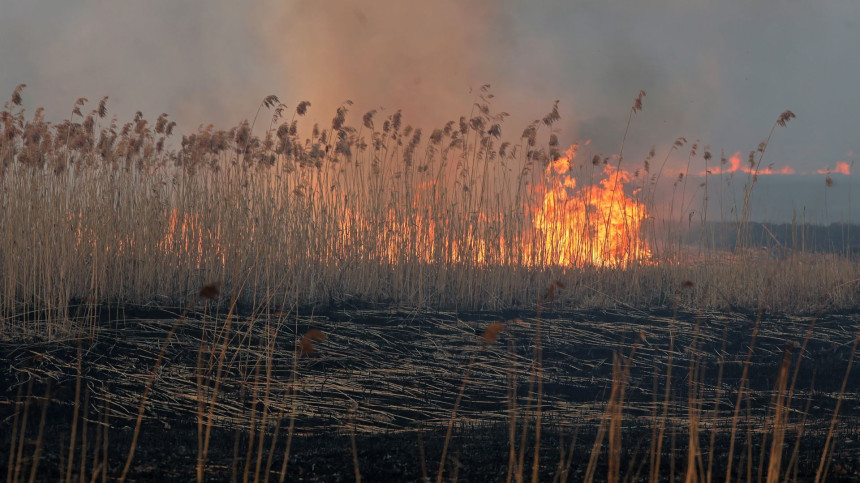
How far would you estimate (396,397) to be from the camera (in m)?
4.25

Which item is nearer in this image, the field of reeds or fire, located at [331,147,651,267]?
the field of reeds

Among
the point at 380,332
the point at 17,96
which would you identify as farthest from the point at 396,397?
the point at 17,96

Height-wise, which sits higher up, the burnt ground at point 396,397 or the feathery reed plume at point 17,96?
the feathery reed plume at point 17,96

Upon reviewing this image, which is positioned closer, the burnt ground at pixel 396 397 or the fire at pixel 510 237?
the burnt ground at pixel 396 397

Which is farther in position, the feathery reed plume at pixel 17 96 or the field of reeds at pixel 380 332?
the feathery reed plume at pixel 17 96

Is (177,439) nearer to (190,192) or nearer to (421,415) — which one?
(421,415)

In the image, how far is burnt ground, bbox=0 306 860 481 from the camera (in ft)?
9.68

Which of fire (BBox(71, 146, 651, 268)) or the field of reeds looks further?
fire (BBox(71, 146, 651, 268))

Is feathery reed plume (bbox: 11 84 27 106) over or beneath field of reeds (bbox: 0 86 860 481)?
over

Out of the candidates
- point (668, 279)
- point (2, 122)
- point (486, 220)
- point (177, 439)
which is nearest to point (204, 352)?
point (177, 439)

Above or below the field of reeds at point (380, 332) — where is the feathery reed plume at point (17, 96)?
above

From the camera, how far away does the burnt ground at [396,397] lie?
9.68ft

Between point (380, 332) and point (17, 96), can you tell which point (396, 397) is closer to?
point (380, 332)

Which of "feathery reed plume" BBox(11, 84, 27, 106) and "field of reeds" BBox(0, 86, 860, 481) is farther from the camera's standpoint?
"feathery reed plume" BBox(11, 84, 27, 106)
